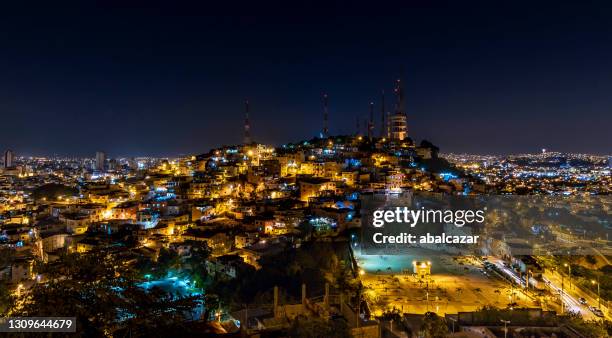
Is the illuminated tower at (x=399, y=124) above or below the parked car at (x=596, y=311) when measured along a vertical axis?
above

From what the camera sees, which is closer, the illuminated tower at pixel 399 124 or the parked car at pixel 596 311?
the parked car at pixel 596 311

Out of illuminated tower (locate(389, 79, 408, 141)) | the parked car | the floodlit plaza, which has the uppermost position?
illuminated tower (locate(389, 79, 408, 141))

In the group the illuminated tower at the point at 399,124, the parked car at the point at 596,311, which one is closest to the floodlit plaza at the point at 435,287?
the parked car at the point at 596,311

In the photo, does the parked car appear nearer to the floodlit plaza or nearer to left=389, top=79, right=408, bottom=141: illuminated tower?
the floodlit plaza

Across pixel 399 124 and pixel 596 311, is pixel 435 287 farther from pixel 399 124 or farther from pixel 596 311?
pixel 399 124

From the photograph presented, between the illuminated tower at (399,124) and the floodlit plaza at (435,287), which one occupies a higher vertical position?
the illuminated tower at (399,124)

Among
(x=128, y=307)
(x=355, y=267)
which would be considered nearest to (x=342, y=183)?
(x=355, y=267)

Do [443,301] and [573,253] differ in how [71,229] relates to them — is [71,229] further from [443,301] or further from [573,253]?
[573,253]

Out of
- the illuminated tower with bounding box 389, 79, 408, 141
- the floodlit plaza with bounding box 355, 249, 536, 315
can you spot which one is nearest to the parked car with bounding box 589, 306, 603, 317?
the floodlit plaza with bounding box 355, 249, 536, 315

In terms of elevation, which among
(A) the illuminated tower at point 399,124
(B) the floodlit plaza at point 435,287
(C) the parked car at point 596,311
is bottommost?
(C) the parked car at point 596,311

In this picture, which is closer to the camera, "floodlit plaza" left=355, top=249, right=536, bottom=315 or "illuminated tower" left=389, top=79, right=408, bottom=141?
"floodlit plaza" left=355, top=249, right=536, bottom=315

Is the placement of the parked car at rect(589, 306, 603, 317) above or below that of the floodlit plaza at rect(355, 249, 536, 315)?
below

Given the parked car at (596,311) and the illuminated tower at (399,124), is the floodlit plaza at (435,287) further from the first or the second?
the illuminated tower at (399,124)
